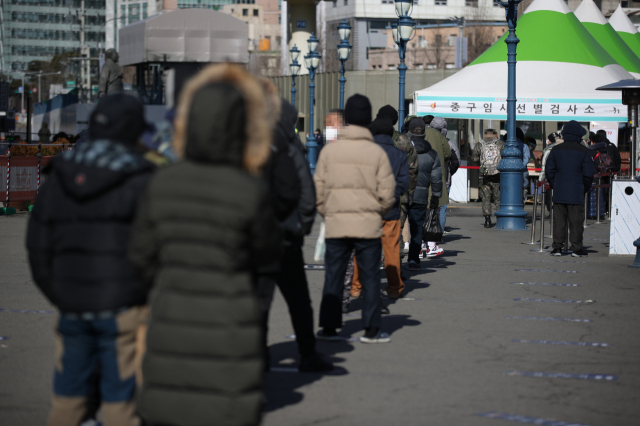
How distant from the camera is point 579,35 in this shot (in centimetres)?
2316

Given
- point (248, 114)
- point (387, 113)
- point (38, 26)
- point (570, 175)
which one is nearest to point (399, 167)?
point (387, 113)

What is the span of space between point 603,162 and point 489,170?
3.35m

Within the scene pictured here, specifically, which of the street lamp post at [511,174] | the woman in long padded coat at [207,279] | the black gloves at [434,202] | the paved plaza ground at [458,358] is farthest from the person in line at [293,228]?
the street lamp post at [511,174]

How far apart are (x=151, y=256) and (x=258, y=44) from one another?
160669 mm

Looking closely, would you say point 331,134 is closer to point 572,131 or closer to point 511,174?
point 572,131

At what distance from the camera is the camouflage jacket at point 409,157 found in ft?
34.4

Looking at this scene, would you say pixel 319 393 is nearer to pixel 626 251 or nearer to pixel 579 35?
pixel 626 251

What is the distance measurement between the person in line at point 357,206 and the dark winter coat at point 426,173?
405cm

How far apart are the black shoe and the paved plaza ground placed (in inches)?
2.8

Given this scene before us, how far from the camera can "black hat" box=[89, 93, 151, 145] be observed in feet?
13.0

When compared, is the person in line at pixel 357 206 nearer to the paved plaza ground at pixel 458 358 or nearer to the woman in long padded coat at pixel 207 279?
the paved plaza ground at pixel 458 358

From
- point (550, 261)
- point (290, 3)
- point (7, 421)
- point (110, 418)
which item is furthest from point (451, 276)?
point (290, 3)

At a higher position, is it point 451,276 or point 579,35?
point 579,35

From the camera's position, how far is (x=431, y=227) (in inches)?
463
